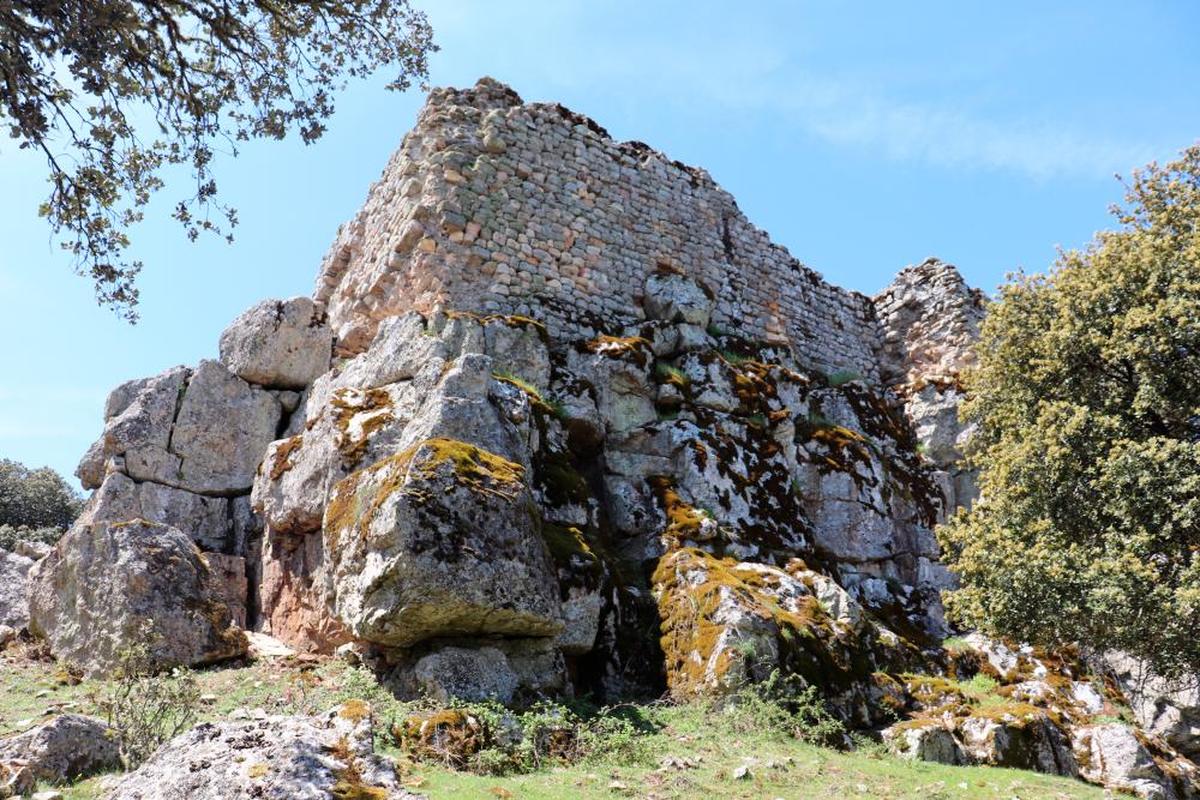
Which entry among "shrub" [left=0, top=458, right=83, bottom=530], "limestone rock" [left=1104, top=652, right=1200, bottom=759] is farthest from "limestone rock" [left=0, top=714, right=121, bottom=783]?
"shrub" [left=0, top=458, right=83, bottom=530]

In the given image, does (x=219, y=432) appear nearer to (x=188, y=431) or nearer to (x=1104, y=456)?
(x=188, y=431)

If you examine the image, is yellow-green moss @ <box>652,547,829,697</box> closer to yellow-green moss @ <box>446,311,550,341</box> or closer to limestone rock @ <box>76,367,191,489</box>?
yellow-green moss @ <box>446,311,550,341</box>

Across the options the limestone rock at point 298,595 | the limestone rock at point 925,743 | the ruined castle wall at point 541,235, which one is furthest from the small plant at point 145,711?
the ruined castle wall at point 541,235

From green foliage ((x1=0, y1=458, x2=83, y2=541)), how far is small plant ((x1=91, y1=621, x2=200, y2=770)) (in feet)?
54.0

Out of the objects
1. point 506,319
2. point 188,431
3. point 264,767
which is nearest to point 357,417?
point 506,319

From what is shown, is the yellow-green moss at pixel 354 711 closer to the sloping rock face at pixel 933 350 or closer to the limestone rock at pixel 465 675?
the limestone rock at pixel 465 675

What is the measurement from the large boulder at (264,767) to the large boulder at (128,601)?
4.87m

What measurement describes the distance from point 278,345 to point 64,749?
998 centimetres

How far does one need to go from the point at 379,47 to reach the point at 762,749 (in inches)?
333

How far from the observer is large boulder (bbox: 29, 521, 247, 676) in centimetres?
1031

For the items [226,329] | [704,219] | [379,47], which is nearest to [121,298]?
[379,47]

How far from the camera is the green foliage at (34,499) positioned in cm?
2297

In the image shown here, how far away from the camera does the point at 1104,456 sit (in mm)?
11336

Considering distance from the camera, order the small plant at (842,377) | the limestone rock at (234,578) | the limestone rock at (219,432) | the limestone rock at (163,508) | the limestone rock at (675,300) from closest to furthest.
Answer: the limestone rock at (234,578) → the limestone rock at (163,508) → the limestone rock at (219,432) → the limestone rock at (675,300) → the small plant at (842,377)
